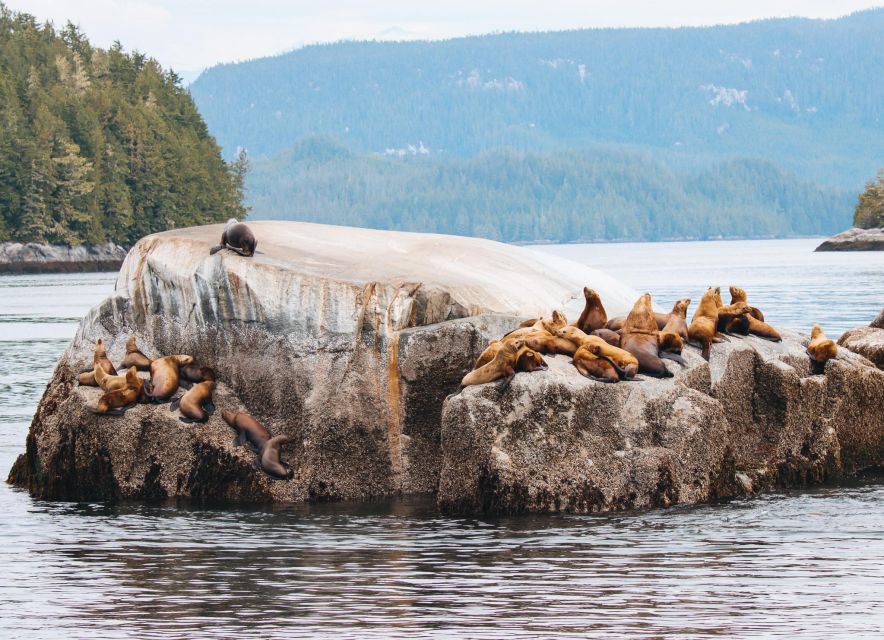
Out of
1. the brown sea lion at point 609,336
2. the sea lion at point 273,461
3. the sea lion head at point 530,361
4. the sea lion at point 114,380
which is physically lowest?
the sea lion at point 273,461

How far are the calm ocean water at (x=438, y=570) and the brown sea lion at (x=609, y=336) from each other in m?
2.36

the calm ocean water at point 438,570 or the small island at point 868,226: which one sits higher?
the small island at point 868,226

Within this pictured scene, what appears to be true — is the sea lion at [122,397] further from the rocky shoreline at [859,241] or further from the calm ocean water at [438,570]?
the rocky shoreline at [859,241]

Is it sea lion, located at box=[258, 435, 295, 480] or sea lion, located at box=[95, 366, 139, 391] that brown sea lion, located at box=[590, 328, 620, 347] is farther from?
sea lion, located at box=[95, 366, 139, 391]

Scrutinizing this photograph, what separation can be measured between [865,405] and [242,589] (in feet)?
30.7

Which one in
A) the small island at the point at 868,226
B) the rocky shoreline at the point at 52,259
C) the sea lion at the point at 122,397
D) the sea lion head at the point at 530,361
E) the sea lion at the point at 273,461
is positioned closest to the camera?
the sea lion head at the point at 530,361

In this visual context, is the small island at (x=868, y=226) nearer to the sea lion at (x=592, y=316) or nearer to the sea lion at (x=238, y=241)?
the sea lion at (x=592, y=316)

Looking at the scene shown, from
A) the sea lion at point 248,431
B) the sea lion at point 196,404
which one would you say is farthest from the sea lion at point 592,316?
the sea lion at point 196,404

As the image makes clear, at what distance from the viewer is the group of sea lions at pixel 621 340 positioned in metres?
16.1

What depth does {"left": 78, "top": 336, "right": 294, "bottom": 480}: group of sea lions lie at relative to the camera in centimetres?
1745

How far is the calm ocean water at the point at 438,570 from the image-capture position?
11602 millimetres

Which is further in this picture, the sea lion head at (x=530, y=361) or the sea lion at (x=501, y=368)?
the sea lion head at (x=530, y=361)

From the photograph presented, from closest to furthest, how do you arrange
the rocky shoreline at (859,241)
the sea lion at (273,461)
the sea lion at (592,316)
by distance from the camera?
the sea lion at (273,461) < the sea lion at (592,316) < the rocky shoreline at (859,241)

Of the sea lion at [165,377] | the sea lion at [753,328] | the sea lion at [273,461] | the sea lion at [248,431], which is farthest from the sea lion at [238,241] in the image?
the sea lion at [753,328]
